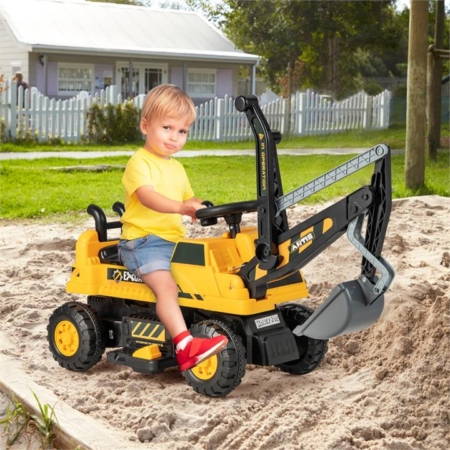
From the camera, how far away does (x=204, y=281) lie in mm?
2727

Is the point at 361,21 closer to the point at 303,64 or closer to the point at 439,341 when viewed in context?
the point at 303,64

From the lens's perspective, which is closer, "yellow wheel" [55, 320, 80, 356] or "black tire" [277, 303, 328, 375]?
"black tire" [277, 303, 328, 375]

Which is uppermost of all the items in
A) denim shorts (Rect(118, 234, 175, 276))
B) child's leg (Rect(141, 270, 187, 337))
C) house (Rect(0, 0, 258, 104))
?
house (Rect(0, 0, 258, 104))

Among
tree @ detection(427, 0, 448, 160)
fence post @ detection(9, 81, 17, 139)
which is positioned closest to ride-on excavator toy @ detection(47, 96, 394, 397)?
tree @ detection(427, 0, 448, 160)

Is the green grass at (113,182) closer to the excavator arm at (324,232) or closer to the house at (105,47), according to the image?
the excavator arm at (324,232)

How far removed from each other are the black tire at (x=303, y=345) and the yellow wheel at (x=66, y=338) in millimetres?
719

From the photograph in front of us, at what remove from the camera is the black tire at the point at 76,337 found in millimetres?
3000

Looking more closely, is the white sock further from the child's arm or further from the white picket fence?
the white picket fence

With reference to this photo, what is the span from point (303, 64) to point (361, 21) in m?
1.17

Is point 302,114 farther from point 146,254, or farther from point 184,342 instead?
point 184,342

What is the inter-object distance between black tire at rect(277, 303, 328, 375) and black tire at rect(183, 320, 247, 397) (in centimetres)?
31

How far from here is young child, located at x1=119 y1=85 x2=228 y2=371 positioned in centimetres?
277

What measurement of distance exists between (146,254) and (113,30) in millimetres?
13120

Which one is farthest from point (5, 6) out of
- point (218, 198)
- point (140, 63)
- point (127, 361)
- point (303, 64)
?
point (127, 361)
